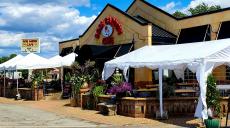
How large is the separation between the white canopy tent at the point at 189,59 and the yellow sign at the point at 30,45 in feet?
87.4

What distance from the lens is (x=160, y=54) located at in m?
19.2

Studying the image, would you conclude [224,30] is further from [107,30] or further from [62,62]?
[62,62]

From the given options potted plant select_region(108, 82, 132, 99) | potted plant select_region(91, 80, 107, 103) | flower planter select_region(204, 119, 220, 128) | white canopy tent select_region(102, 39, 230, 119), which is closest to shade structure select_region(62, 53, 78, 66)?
potted plant select_region(91, 80, 107, 103)

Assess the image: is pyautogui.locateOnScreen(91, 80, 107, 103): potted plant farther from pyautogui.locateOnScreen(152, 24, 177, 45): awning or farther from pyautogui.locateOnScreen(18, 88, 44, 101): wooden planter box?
pyautogui.locateOnScreen(18, 88, 44, 101): wooden planter box

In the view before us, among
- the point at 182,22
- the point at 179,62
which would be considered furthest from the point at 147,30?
→ the point at 179,62

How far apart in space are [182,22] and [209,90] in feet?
42.3

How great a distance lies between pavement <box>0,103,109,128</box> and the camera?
16.4 m

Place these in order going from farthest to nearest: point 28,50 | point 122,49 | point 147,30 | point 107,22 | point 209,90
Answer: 1. point 28,50
2. point 107,22
3. point 122,49
4. point 147,30
5. point 209,90

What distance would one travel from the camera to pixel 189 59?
53.7 ft

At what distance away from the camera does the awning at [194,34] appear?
85.7 feet

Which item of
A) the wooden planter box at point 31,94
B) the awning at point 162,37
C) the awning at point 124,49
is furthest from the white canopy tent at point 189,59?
the wooden planter box at point 31,94

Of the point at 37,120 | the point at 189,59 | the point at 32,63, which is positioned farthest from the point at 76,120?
the point at 32,63

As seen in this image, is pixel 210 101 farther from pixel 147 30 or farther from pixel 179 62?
pixel 147 30

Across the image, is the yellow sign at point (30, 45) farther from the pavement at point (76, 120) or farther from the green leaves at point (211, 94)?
the green leaves at point (211, 94)
